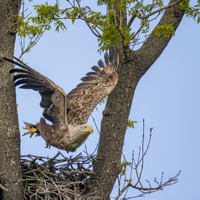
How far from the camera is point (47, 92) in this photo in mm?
6164

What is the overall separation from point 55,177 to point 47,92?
1316 mm

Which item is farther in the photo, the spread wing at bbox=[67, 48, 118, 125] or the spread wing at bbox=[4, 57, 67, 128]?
the spread wing at bbox=[67, 48, 118, 125]

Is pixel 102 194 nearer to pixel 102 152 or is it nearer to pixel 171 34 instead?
pixel 102 152

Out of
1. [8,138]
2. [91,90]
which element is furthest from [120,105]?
[8,138]

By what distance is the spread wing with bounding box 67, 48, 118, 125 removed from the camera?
6.90 meters

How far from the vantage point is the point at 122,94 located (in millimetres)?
6742

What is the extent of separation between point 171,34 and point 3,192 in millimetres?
3926

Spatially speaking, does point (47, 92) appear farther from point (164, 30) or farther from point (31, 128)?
point (164, 30)

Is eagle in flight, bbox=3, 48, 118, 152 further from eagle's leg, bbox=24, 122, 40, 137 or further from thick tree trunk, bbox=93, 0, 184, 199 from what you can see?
thick tree trunk, bbox=93, 0, 184, 199

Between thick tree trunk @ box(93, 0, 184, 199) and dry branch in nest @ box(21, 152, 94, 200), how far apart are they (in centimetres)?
25

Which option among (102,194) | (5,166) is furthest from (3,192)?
(102,194)

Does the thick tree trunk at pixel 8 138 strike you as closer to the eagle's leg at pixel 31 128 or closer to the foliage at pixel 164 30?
the eagle's leg at pixel 31 128

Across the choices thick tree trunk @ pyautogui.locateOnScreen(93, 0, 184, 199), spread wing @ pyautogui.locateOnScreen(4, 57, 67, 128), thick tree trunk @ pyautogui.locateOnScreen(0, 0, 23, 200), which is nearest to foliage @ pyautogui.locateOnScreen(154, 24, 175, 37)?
thick tree trunk @ pyautogui.locateOnScreen(93, 0, 184, 199)

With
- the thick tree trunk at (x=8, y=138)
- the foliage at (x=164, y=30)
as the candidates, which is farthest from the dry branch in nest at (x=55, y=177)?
the foliage at (x=164, y=30)
